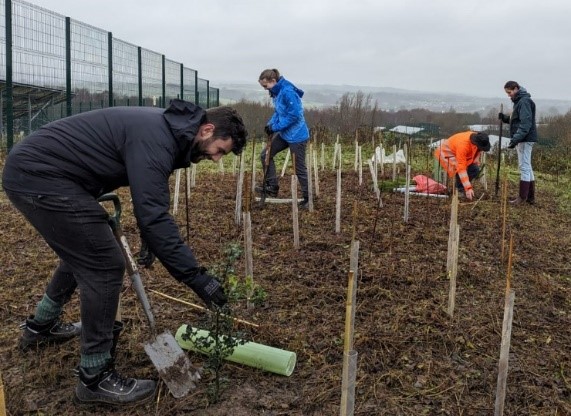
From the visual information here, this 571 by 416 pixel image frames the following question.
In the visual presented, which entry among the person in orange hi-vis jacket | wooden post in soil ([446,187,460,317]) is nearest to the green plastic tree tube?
wooden post in soil ([446,187,460,317])

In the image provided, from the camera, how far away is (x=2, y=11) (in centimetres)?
709

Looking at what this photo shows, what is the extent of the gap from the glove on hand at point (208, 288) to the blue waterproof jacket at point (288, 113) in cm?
374

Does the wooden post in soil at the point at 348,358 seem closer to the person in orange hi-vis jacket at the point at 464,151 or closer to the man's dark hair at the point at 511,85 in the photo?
the person in orange hi-vis jacket at the point at 464,151

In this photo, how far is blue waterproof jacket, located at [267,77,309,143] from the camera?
5.52 m

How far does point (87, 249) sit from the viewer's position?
6.44 ft

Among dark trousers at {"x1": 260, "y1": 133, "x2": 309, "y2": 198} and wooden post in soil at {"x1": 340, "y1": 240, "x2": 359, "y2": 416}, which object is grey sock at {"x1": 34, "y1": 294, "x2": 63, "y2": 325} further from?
dark trousers at {"x1": 260, "y1": 133, "x2": 309, "y2": 198}

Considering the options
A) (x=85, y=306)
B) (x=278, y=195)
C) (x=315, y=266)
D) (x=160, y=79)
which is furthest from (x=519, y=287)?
(x=160, y=79)

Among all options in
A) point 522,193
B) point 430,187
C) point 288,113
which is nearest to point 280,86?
point 288,113

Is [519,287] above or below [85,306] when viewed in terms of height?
below

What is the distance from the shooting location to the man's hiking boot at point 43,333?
250cm

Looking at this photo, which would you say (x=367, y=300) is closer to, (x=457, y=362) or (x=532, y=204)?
(x=457, y=362)

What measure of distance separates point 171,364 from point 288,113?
373 cm

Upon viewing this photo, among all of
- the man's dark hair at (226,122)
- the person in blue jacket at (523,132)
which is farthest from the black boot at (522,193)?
the man's dark hair at (226,122)

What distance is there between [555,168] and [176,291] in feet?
33.1
